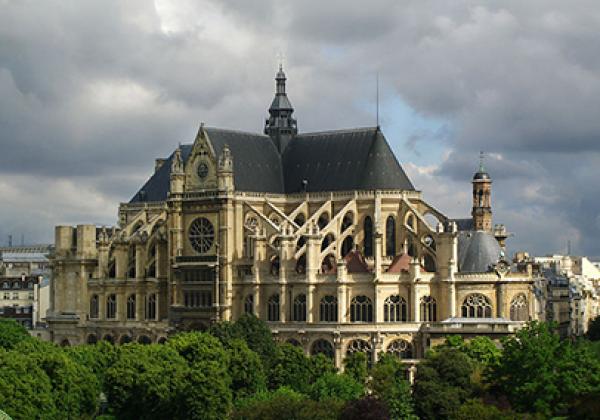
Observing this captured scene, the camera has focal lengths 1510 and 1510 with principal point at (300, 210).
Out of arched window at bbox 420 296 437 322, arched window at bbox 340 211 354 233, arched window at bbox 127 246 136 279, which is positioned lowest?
arched window at bbox 420 296 437 322

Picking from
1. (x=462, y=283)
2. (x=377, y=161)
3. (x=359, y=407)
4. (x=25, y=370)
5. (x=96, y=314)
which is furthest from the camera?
(x=96, y=314)

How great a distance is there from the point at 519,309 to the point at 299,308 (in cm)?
2313

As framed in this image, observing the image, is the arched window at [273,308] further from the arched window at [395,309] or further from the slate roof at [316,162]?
the slate roof at [316,162]

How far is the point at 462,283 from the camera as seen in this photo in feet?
511

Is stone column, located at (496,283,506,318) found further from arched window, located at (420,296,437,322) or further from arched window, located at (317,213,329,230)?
arched window, located at (317,213,329,230)

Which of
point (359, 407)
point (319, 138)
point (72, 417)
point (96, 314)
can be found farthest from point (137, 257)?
point (359, 407)

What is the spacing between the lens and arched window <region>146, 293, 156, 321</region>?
17600cm

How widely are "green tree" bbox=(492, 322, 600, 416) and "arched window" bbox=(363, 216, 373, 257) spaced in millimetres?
56137

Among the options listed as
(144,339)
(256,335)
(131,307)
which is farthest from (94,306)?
(256,335)

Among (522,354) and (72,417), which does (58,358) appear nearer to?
(72,417)

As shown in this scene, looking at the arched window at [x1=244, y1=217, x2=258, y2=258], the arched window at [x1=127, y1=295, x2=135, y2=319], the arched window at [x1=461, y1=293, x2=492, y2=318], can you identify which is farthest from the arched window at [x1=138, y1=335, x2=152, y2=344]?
the arched window at [x1=461, y1=293, x2=492, y2=318]

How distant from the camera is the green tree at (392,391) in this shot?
373 feet

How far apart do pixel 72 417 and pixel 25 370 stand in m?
5.79

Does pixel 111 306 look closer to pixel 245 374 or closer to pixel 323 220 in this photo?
pixel 323 220
